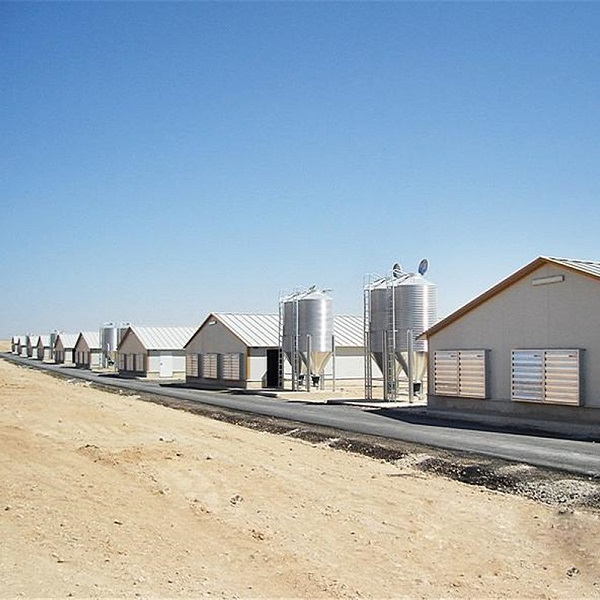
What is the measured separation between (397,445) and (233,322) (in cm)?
2968

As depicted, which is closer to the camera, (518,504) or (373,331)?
(518,504)

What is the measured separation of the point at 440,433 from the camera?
63.5 feet

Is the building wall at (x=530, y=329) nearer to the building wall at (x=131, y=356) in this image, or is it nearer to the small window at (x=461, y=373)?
the small window at (x=461, y=373)

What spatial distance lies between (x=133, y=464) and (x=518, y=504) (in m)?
6.63

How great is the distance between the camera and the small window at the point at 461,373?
2425 centimetres

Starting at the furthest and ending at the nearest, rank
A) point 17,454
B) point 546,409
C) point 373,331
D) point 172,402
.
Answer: point 373,331 → point 172,402 → point 546,409 → point 17,454

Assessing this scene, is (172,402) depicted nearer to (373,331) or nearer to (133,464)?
(373,331)

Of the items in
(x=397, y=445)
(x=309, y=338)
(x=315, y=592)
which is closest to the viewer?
(x=315, y=592)

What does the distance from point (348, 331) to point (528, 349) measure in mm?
27065

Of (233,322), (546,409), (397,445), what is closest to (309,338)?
(233,322)

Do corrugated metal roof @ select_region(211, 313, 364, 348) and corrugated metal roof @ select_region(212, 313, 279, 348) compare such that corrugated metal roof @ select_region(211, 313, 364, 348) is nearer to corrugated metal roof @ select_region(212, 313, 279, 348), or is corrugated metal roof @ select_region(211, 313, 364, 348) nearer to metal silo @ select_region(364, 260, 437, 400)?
corrugated metal roof @ select_region(212, 313, 279, 348)

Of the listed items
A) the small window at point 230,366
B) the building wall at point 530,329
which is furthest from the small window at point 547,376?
the small window at point 230,366

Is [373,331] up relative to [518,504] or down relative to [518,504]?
up

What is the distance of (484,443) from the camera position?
17.3 m
